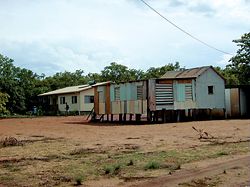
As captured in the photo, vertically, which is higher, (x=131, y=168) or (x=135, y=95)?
(x=135, y=95)

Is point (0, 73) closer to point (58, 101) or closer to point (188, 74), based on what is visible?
point (58, 101)

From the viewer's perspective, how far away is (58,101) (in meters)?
60.2

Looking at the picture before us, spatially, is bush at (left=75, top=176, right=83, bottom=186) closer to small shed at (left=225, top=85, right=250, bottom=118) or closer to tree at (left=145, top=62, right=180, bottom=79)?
small shed at (left=225, top=85, right=250, bottom=118)

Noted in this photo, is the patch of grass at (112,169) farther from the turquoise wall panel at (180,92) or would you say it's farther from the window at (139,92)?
the turquoise wall panel at (180,92)

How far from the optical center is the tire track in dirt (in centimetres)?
848

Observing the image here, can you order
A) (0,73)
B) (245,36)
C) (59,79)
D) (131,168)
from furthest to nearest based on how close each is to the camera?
(59,79)
(0,73)
(245,36)
(131,168)

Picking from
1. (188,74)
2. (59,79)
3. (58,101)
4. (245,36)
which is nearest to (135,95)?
(188,74)

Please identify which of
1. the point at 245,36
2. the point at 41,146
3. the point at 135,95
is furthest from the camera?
the point at 245,36

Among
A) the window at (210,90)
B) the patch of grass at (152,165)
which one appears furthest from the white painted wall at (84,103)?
the patch of grass at (152,165)

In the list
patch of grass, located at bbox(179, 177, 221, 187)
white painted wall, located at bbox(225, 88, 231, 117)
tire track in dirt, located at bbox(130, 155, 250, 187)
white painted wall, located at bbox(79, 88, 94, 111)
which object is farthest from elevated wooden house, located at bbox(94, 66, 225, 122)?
patch of grass, located at bbox(179, 177, 221, 187)

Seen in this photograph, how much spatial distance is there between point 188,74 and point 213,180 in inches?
1133

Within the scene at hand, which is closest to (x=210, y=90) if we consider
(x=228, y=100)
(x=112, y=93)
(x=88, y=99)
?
(x=228, y=100)

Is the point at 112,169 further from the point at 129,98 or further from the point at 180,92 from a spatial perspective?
the point at 180,92

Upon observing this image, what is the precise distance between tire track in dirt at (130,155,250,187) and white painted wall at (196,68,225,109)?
23979 millimetres
